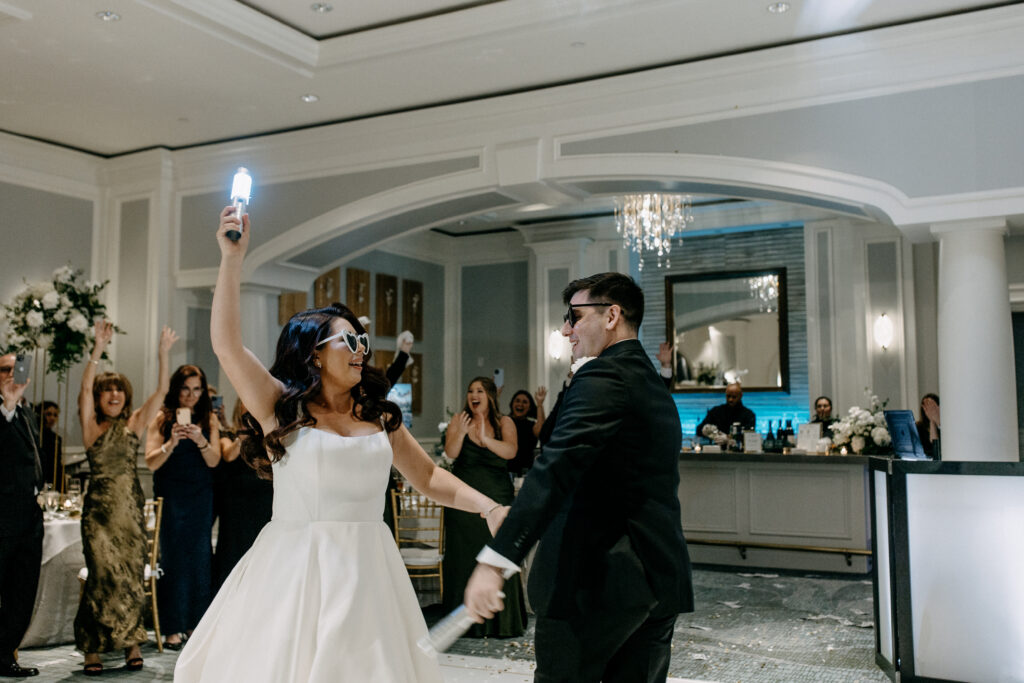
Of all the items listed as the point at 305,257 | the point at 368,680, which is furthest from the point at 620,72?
the point at 368,680

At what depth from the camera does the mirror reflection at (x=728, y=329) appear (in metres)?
11.1

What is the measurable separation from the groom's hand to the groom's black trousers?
0.23m

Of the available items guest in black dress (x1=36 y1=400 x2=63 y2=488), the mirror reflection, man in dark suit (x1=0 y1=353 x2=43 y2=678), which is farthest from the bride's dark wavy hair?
the mirror reflection

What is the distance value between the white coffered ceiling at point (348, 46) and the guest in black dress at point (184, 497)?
2.12 metres

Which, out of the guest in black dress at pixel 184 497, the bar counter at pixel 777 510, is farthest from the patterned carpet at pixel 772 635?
the guest in black dress at pixel 184 497

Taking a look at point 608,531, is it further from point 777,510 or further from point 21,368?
point 777,510

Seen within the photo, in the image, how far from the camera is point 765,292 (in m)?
11.2

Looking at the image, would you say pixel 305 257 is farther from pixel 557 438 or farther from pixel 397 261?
pixel 557 438

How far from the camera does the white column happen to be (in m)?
5.51

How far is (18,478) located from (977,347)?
5.27 metres

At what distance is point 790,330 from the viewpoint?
1101 centimetres

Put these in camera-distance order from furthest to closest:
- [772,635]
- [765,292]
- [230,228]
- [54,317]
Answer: [765,292] < [54,317] < [772,635] < [230,228]

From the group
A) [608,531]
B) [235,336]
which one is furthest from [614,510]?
[235,336]

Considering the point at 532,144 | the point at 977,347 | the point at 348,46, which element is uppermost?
the point at 348,46
